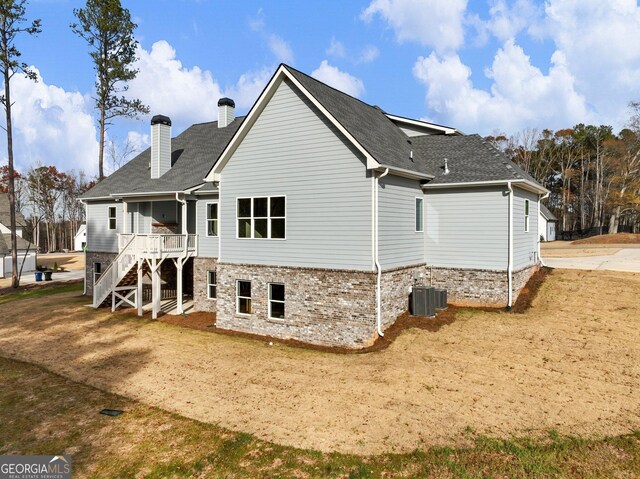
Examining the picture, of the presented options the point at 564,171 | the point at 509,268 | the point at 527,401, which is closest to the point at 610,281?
the point at 509,268

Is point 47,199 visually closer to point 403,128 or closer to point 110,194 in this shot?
point 110,194

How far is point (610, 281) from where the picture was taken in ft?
56.9

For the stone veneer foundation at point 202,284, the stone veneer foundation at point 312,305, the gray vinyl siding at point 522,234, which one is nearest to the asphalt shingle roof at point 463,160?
the gray vinyl siding at point 522,234

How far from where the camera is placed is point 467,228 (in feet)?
54.6

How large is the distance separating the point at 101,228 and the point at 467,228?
70.0ft

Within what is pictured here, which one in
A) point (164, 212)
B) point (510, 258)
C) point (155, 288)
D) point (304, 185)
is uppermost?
point (304, 185)

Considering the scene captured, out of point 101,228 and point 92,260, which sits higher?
point 101,228

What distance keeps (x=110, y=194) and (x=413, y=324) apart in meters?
18.5

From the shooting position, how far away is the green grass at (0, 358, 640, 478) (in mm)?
6863

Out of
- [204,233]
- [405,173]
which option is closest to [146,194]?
[204,233]

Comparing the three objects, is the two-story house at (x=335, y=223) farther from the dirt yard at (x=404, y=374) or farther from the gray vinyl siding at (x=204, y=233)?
the dirt yard at (x=404, y=374)

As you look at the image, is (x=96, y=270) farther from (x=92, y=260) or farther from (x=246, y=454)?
(x=246, y=454)

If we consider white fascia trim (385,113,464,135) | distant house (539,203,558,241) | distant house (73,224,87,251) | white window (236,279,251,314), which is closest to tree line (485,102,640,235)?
distant house (539,203,558,241)

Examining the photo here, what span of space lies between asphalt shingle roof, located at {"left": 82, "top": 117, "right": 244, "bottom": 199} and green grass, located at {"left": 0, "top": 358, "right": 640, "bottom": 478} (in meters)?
12.9
